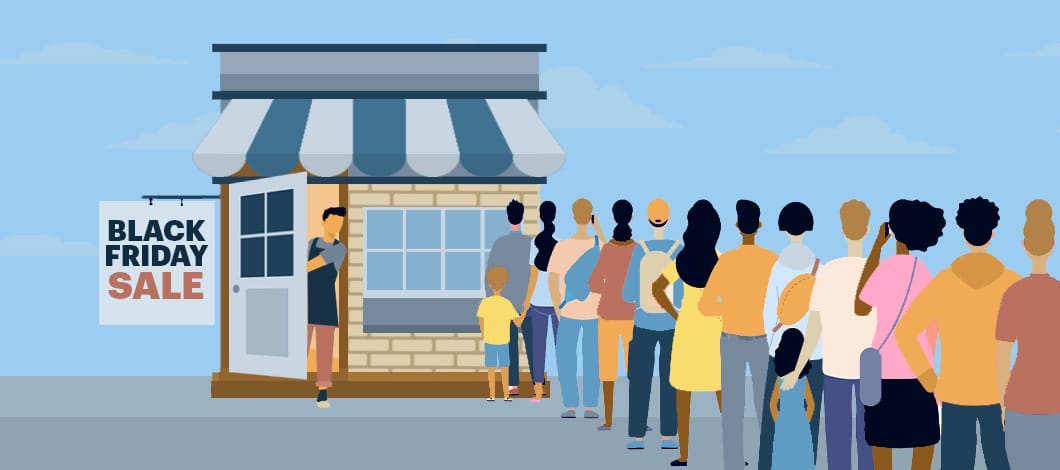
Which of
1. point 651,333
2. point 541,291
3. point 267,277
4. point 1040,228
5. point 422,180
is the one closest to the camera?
point 1040,228

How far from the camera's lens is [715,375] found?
8.59 meters

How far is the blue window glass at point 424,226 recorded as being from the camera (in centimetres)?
1262

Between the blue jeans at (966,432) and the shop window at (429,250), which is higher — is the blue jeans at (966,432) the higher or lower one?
the lower one

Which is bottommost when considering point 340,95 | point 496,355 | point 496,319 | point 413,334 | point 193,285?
point 496,355

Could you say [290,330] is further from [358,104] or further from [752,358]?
[752,358]

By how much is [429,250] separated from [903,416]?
20.6 feet

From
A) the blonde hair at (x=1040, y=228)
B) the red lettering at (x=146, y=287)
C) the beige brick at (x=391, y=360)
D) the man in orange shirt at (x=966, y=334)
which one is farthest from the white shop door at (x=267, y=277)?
the blonde hair at (x=1040, y=228)

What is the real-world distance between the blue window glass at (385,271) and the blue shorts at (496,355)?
127 centimetres

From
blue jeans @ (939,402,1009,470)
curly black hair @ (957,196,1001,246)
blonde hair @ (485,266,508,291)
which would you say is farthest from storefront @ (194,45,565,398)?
blue jeans @ (939,402,1009,470)

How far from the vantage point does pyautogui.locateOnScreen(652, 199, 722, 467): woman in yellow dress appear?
8539 mm

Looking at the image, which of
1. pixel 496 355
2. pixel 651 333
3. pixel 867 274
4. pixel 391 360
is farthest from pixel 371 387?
pixel 867 274

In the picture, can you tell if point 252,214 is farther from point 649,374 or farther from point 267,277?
point 649,374

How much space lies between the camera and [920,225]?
23.1 ft

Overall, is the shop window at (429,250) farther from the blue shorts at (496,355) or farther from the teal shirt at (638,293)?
the teal shirt at (638,293)
